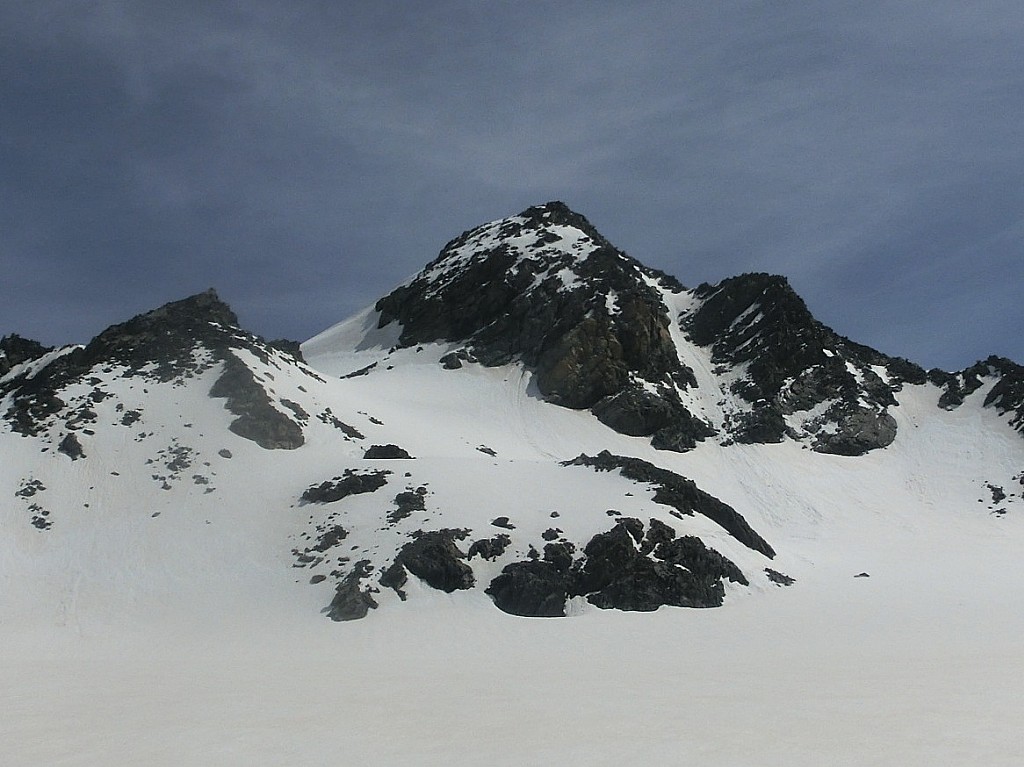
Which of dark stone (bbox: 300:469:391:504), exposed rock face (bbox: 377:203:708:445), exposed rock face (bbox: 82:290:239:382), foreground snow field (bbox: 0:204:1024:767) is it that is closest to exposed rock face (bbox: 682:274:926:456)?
foreground snow field (bbox: 0:204:1024:767)

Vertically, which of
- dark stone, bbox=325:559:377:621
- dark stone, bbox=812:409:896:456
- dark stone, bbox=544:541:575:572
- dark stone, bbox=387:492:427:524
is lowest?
dark stone, bbox=325:559:377:621

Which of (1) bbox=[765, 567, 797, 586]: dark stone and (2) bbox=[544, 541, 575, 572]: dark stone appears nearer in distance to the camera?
(2) bbox=[544, 541, 575, 572]: dark stone

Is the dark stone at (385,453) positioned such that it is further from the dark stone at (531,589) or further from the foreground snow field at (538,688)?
the foreground snow field at (538,688)

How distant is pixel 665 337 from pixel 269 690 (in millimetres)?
62856

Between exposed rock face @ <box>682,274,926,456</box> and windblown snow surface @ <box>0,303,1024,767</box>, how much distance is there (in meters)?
5.80

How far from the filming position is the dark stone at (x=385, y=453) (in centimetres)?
3969

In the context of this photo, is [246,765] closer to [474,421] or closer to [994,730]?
[994,730]

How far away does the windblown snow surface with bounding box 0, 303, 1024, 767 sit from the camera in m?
10.7

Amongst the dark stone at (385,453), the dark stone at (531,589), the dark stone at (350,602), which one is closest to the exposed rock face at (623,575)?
the dark stone at (531,589)

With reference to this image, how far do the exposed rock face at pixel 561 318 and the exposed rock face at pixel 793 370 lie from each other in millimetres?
5691

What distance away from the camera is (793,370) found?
70.5 meters

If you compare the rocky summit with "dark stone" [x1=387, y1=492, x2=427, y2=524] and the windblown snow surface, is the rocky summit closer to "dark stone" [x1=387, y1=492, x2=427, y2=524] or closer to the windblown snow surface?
"dark stone" [x1=387, y1=492, x2=427, y2=524]

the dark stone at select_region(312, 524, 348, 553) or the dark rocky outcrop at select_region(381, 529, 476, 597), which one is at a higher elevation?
the dark stone at select_region(312, 524, 348, 553)

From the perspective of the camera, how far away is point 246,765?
9.89 meters
